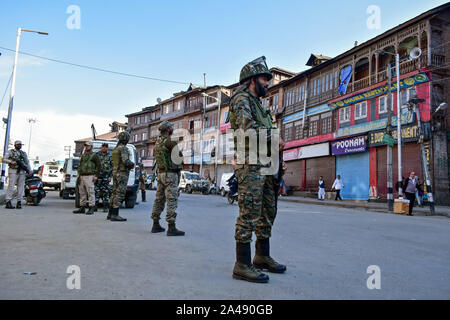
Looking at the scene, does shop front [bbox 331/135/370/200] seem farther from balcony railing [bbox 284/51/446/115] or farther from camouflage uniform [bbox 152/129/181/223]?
camouflage uniform [bbox 152/129/181/223]

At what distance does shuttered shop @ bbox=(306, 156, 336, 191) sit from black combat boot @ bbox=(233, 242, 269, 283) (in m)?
23.9

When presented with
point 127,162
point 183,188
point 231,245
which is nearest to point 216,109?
point 183,188

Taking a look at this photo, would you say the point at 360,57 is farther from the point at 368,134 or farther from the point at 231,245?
the point at 231,245

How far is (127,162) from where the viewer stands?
7.63m

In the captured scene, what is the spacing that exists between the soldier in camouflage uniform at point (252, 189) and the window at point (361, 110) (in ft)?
72.6

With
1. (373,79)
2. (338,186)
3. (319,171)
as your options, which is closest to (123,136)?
(338,186)

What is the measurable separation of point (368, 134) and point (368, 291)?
860 inches

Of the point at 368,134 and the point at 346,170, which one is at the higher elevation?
the point at 368,134

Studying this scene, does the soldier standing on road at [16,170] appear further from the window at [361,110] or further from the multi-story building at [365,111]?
the window at [361,110]

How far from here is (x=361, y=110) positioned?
79.0ft

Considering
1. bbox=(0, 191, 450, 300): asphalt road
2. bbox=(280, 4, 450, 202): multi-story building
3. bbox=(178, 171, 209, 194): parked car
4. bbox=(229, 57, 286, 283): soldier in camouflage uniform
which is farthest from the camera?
bbox=(178, 171, 209, 194): parked car

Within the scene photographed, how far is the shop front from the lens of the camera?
23078 millimetres

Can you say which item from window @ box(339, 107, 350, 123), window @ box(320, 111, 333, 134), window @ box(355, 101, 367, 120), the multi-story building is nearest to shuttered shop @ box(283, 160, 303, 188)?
the multi-story building

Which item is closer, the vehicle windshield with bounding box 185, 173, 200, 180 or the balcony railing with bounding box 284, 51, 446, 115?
the balcony railing with bounding box 284, 51, 446, 115
